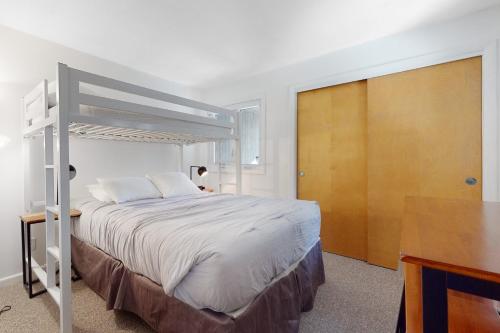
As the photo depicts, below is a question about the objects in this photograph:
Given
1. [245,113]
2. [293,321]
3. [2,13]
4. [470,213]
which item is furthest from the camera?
[245,113]

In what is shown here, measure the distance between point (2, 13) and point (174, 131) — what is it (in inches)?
70.8

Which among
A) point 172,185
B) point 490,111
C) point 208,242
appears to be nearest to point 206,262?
point 208,242

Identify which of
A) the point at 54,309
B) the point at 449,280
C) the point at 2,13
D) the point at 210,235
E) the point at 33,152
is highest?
the point at 2,13

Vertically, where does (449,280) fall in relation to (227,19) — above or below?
below

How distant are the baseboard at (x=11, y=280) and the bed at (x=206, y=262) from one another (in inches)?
29.1

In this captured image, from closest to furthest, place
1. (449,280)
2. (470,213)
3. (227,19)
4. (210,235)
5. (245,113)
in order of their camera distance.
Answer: (449,280) < (470,213) < (210,235) < (227,19) < (245,113)

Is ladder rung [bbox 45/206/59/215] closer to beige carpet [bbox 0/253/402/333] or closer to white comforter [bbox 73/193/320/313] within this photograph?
white comforter [bbox 73/193/320/313]

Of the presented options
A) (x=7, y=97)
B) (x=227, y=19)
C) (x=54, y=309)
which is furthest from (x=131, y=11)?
(x=54, y=309)

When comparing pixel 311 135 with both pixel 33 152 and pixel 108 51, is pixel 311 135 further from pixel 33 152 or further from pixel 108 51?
pixel 33 152

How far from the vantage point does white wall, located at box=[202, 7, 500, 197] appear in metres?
2.12

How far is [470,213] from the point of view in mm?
929

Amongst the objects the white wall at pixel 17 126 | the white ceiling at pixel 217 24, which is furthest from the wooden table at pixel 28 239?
the white ceiling at pixel 217 24

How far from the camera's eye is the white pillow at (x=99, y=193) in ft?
7.71

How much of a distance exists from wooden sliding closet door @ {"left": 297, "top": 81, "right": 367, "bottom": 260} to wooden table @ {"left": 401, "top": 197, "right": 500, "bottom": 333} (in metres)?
1.95
